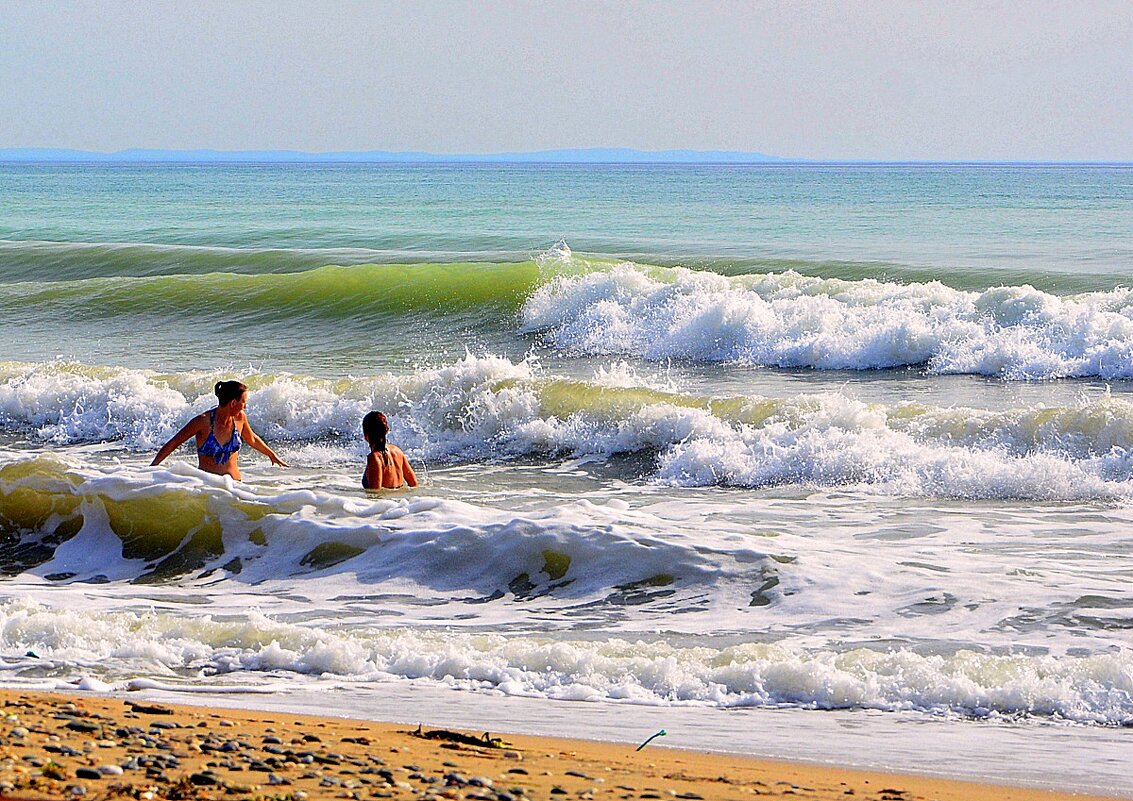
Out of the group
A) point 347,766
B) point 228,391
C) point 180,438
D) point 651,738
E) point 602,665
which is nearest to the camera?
point 347,766

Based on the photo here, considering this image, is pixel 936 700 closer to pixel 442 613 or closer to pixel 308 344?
pixel 442 613

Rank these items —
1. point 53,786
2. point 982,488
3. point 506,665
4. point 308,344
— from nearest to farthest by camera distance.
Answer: point 53,786 → point 506,665 → point 982,488 → point 308,344

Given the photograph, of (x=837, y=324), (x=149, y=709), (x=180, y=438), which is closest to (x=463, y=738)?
(x=149, y=709)

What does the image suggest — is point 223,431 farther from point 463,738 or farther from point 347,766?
point 347,766

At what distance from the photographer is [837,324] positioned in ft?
62.3

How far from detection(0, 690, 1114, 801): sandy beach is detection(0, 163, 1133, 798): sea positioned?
36cm

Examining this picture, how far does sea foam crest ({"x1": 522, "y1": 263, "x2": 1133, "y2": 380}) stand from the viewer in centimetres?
1738

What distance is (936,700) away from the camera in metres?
5.86

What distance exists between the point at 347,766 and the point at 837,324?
609 inches

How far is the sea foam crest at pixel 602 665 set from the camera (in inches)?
231

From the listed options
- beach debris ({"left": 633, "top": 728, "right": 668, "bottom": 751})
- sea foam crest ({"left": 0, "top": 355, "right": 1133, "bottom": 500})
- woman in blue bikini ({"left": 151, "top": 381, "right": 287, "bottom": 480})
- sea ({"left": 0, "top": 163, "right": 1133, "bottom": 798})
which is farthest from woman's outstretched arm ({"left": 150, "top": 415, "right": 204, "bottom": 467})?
beach debris ({"left": 633, "top": 728, "right": 668, "bottom": 751})

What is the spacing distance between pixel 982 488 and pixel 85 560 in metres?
6.92

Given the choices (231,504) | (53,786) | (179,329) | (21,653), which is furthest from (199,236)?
(53,786)

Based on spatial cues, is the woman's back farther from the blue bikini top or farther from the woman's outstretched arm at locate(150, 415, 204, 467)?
the woman's outstretched arm at locate(150, 415, 204, 467)
